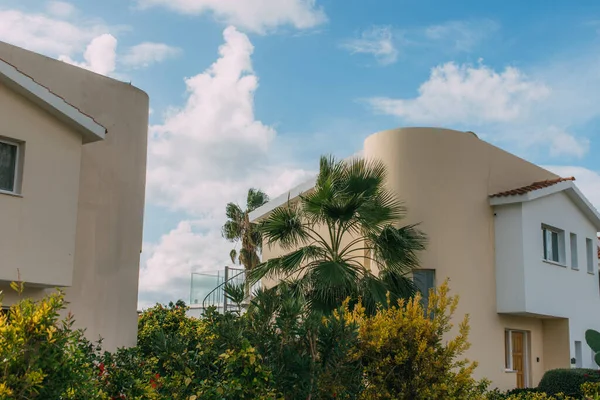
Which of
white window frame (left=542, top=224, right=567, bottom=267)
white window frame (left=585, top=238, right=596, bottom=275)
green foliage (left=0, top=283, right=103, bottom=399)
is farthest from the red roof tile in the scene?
green foliage (left=0, top=283, right=103, bottom=399)

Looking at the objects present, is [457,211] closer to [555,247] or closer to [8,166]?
[555,247]

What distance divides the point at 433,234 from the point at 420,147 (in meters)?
2.35

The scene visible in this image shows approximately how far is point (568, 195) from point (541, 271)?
3297mm

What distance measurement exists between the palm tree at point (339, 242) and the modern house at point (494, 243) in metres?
2.75

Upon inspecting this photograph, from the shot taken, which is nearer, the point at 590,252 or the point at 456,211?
the point at 456,211

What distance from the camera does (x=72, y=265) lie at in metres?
14.9

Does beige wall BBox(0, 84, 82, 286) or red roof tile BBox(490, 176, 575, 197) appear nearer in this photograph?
beige wall BBox(0, 84, 82, 286)

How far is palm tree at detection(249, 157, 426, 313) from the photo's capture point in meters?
16.3

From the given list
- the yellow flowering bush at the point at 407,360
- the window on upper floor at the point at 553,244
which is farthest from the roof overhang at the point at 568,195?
the yellow flowering bush at the point at 407,360

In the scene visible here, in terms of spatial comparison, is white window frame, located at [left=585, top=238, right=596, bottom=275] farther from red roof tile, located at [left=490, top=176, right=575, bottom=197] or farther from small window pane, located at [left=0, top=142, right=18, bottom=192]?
small window pane, located at [left=0, top=142, right=18, bottom=192]

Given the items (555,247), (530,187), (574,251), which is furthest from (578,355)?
(530,187)

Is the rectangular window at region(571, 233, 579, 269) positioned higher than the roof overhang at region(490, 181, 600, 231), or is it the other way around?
the roof overhang at region(490, 181, 600, 231)

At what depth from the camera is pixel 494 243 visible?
21906mm

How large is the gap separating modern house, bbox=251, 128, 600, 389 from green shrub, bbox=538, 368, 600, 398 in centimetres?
111
